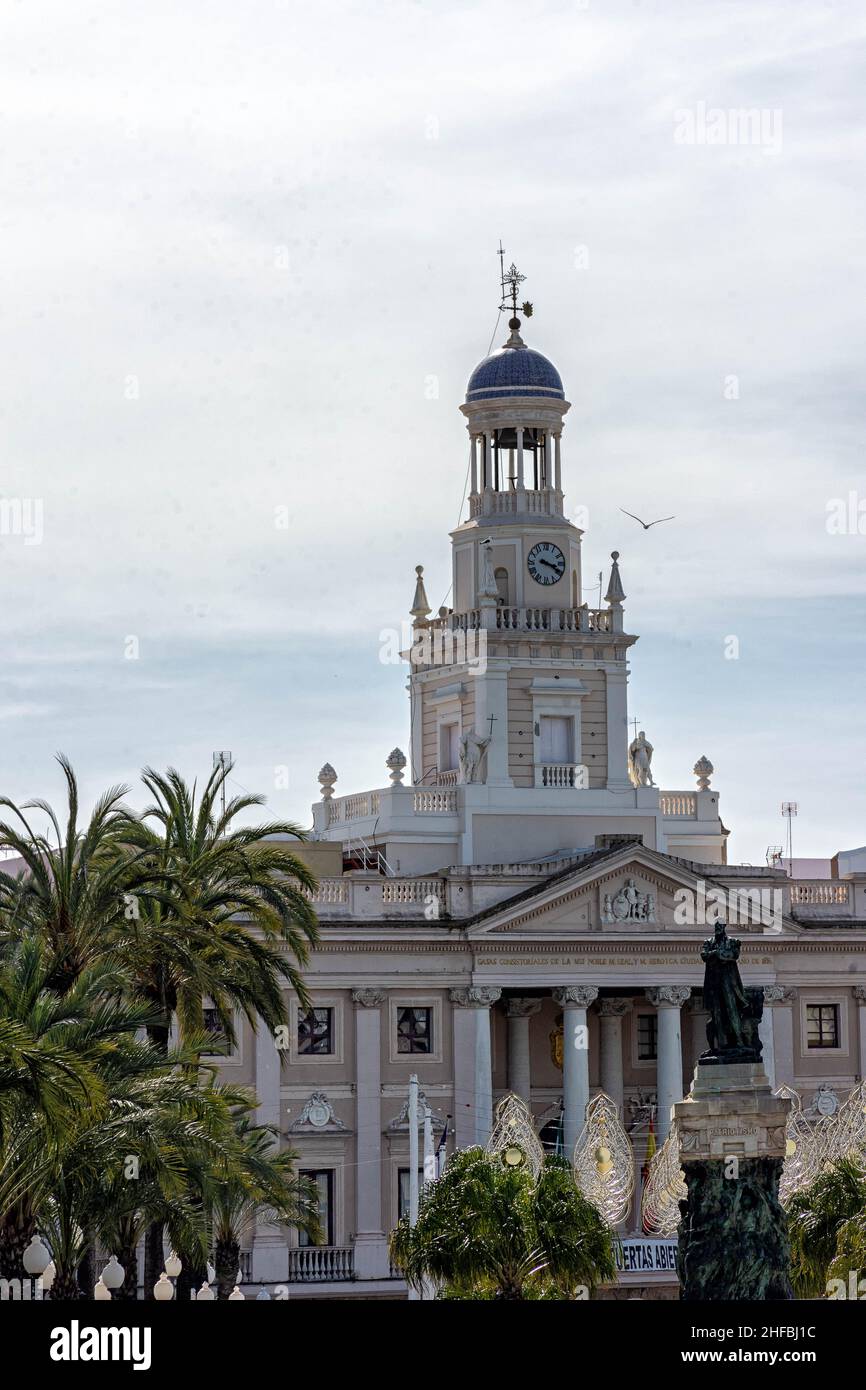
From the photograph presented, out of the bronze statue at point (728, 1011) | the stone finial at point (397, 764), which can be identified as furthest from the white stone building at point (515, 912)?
the bronze statue at point (728, 1011)

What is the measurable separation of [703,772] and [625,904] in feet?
24.6

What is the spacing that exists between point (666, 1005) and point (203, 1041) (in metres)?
28.7

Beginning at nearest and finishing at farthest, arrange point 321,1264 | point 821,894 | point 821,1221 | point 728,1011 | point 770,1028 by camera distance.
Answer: point 728,1011 → point 821,1221 → point 321,1264 → point 770,1028 → point 821,894

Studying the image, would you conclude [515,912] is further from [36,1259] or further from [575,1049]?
[36,1259]

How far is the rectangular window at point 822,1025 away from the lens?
8606 cm

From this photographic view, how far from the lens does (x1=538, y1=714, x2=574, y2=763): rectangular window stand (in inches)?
3484

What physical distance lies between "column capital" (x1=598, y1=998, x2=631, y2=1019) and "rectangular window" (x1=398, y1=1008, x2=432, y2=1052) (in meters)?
4.81

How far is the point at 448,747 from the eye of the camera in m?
89.8

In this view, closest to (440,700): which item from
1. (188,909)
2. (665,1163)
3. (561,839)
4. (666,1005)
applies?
(561,839)

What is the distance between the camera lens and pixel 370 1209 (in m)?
80.5

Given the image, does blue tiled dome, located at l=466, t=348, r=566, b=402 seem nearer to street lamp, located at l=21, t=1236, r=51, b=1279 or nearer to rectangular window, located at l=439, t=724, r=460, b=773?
rectangular window, located at l=439, t=724, r=460, b=773

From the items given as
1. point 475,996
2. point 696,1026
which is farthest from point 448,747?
point 696,1026

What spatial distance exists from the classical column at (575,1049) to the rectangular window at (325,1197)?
18.9ft

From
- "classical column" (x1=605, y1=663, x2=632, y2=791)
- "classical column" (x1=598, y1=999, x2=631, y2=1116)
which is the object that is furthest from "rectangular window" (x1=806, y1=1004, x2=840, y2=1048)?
"classical column" (x1=605, y1=663, x2=632, y2=791)
